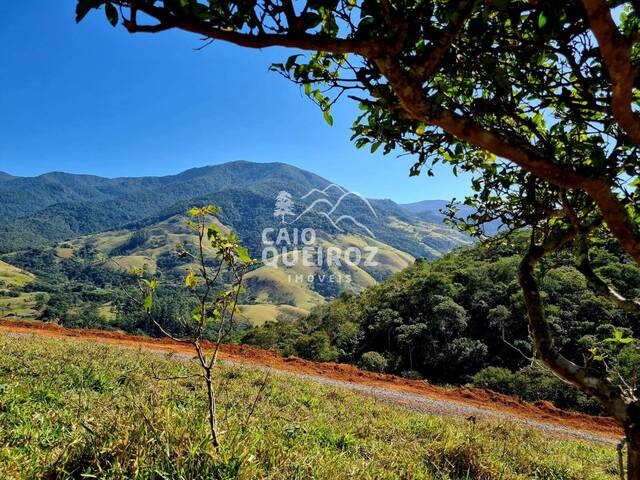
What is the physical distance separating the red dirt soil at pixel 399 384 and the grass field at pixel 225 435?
168 inches

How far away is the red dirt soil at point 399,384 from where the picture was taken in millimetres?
15170

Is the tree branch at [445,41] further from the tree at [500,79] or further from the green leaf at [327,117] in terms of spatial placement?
the green leaf at [327,117]

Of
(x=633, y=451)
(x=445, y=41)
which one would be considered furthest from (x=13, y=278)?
(x=633, y=451)

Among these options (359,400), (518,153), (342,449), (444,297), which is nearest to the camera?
(518,153)

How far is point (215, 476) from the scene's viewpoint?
11.3 feet

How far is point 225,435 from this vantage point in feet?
13.5

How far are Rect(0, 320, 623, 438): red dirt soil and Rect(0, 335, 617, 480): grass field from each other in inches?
168

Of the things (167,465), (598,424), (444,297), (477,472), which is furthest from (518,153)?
(444,297)

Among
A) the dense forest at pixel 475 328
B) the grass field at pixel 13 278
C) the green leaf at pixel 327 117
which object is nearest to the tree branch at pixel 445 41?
the green leaf at pixel 327 117

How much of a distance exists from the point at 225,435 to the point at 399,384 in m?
15.1

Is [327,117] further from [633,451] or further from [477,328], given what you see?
[477,328]

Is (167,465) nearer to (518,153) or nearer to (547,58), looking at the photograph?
(518,153)

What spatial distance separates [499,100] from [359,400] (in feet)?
35.3

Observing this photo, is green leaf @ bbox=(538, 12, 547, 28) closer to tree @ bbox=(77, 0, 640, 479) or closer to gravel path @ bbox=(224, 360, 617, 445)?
tree @ bbox=(77, 0, 640, 479)
